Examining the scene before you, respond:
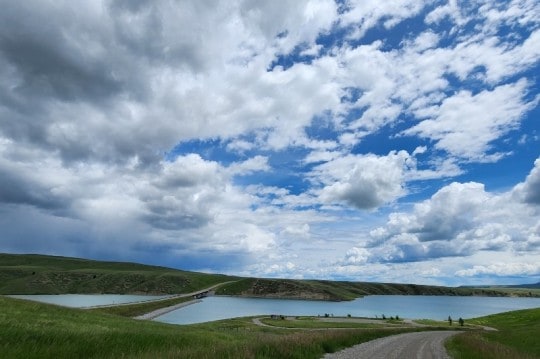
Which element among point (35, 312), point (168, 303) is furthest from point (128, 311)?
point (35, 312)

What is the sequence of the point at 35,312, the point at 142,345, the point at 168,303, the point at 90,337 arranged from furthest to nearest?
the point at 168,303
the point at 35,312
the point at 142,345
the point at 90,337

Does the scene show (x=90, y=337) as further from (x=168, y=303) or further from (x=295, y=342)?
(x=168, y=303)

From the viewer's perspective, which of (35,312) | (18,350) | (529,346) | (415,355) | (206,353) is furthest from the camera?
(529,346)

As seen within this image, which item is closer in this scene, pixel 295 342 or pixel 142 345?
pixel 142 345

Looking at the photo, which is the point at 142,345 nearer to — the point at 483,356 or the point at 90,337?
the point at 90,337

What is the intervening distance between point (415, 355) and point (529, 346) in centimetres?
1864

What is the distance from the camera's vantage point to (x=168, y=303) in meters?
167

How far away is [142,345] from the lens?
2758 centimetres

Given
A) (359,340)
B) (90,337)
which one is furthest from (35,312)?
(359,340)

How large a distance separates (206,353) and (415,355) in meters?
21.6

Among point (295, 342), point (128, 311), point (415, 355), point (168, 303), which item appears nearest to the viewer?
point (295, 342)

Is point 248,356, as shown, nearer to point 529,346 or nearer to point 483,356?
point 483,356

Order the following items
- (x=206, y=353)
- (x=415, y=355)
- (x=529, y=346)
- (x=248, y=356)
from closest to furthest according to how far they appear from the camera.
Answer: (x=206, y=353)
(x=248, y=356)
(x=415, y=355)
(x=529, y=346)

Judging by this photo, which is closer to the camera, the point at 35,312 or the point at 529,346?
the point at 35,312
